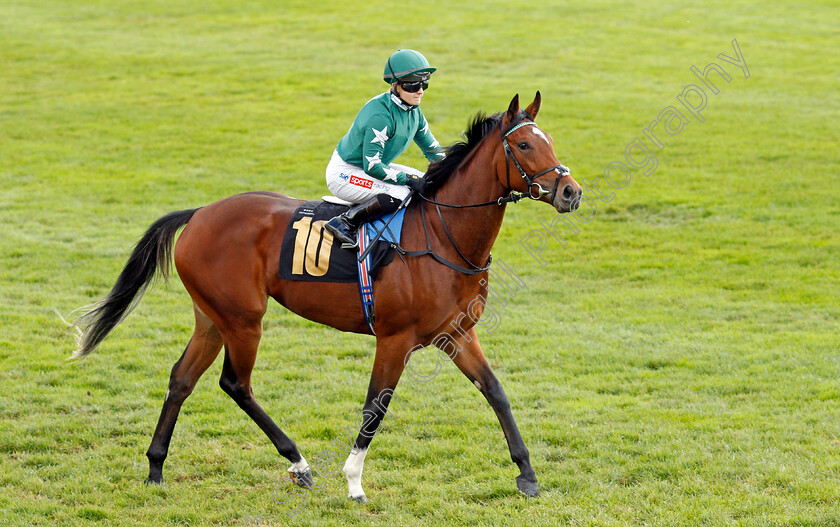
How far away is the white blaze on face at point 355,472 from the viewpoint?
5.47m

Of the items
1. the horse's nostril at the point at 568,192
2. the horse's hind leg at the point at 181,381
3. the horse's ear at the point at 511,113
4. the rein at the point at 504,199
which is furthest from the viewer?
the horse's hind leg at the point at 181,381

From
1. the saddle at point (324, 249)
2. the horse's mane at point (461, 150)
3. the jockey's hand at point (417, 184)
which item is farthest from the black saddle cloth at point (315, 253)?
the horse's mane at point (461, 150)

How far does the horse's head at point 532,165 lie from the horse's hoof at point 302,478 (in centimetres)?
244

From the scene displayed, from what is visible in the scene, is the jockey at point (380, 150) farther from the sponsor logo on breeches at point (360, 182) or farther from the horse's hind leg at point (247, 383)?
the horse's hind leg at point (247, 383)

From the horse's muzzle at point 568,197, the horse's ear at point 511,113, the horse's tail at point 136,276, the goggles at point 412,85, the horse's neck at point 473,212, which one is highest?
the goggles at point 412,85

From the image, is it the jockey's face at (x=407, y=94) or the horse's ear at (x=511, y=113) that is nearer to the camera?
the horse's ear at (x=511, y=113)

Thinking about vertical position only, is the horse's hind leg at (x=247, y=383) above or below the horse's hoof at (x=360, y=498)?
above

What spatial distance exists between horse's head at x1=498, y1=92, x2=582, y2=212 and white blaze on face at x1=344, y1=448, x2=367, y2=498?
2.05m

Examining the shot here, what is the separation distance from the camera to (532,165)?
5.12 meters

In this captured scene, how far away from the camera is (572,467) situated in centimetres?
586

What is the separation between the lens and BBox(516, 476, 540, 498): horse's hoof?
5.45 m

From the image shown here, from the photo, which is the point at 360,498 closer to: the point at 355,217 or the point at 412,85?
Result: the point at 355,217

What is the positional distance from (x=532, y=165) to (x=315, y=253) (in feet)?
5.38

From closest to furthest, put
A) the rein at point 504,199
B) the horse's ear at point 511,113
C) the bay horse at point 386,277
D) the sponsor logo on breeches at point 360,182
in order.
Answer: the rein at point 504,199 → the horse's ear at point 511,113 → the bay horse at point 386,277 → the sponsor logo on breeches at point 360,182
